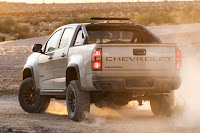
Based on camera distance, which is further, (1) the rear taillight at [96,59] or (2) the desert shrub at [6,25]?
(2) the desert shrub at [6,25]

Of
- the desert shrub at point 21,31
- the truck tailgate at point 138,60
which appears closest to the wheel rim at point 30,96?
the truck tailgate at point 138,60

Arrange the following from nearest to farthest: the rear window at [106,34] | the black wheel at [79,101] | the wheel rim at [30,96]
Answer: the black wheel at [79,101]
the rear window at [106,34]
the wheel rim at [30,96]

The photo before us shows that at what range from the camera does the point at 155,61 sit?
361 inches

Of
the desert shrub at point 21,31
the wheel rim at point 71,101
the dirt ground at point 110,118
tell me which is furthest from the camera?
the desert shrub at point 21,31

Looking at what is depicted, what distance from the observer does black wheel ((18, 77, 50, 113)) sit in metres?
11.7

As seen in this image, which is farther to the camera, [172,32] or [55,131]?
[172,32]

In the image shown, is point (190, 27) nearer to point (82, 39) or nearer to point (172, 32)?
point (172, 32)

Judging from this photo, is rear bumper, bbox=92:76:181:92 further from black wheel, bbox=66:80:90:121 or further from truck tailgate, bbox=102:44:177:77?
black wheel, bbox=66:80:90:121

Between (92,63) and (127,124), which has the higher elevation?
(92,63)

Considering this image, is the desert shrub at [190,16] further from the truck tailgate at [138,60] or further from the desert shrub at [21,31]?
the truck tailgate at [138,60]

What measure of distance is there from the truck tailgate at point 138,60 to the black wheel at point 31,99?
3.21 meters

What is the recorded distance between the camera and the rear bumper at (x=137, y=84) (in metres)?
8.95

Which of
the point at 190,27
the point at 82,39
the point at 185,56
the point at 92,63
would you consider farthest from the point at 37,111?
the point at 190,27

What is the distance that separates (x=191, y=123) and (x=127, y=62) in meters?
1.68
